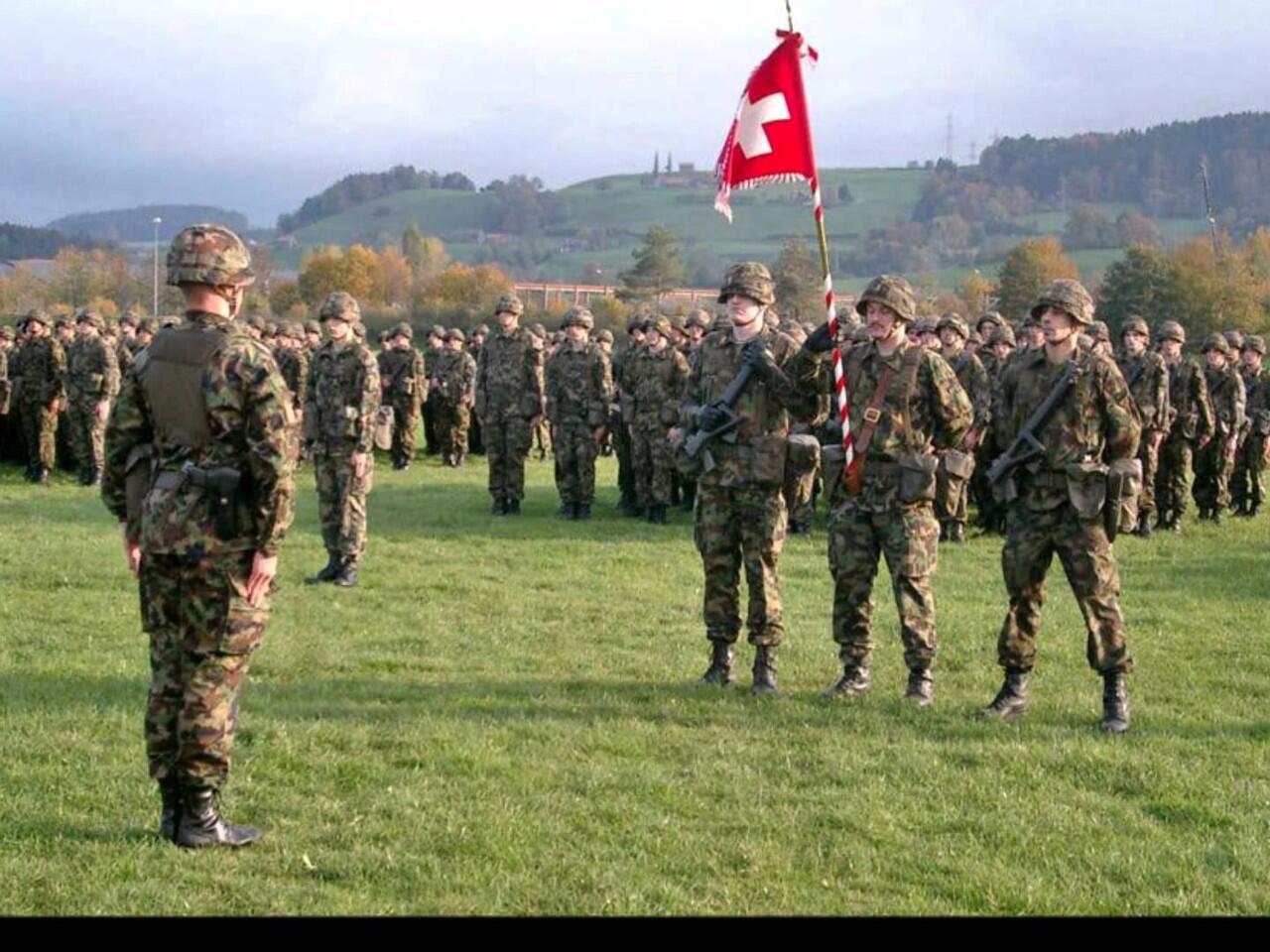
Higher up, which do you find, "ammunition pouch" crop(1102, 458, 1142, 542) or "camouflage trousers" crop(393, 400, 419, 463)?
"ammunition pouch" crop(1102, 458, 1142, 542)

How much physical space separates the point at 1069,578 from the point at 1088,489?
1.79ft

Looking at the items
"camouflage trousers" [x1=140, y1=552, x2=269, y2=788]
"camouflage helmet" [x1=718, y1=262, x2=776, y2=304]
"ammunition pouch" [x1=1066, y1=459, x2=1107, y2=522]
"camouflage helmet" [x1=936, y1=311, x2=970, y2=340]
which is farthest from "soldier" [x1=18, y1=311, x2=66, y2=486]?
"ammunition pouch" [x1=1066, y1=459, x2=1107, y2=522]

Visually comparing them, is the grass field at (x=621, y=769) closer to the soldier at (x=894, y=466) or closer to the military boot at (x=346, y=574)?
the military boot at (x=346, y=574)

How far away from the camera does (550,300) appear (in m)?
77.7

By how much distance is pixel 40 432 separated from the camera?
2177 centimetres

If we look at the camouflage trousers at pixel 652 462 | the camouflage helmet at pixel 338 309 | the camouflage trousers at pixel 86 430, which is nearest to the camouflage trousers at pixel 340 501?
the camouflage helmet at pixel 338 309

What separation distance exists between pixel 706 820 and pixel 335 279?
66312mm

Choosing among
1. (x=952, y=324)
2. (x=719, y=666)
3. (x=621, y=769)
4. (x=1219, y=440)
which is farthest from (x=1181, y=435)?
(x=621, y=769)

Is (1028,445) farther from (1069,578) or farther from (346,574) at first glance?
(346,574)

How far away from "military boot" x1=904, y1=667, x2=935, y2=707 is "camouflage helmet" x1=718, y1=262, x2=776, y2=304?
242 centimetres

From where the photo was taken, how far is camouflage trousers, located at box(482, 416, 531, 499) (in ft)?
62.0

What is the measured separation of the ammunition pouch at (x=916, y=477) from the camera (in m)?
8.89

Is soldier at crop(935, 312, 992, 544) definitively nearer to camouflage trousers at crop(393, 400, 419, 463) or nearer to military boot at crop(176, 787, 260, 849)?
→ camouflage trousers at crop(393, 400, 419, 463)

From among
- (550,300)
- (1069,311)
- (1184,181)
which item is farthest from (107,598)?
(1184,181)
